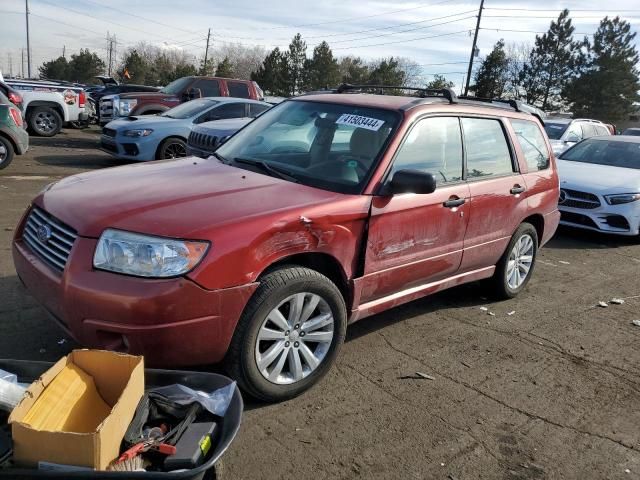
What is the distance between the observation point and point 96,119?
2072cm

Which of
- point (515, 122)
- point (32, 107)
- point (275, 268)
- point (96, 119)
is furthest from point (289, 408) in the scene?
point (96, 119)

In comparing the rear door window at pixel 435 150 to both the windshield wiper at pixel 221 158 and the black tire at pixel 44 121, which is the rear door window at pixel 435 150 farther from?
the black tire at pixel 44 121

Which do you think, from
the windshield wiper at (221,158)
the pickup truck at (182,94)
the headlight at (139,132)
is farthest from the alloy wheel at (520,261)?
the pickup truck at (182,94)

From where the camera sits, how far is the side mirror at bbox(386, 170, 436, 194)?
140 inches

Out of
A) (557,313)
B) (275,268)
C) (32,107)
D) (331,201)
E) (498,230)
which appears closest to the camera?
(275,268)

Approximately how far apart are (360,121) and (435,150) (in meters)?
0.61

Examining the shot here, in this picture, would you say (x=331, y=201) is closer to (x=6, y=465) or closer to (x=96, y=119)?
(x=6, y=465)

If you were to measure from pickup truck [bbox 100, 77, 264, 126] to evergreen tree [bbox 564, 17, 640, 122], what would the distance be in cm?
3996

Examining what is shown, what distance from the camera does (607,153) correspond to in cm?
966

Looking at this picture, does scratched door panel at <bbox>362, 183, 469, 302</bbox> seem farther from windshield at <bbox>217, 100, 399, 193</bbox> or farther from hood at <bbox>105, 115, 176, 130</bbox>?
hood at <bbox>105, 115, 176, 130</bbox>

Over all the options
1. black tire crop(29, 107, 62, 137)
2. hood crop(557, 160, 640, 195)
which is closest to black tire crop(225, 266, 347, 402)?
hood crop(557, 160, 640, 195)

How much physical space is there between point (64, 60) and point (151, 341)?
3365 inches

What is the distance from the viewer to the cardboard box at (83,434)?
2.01 metres

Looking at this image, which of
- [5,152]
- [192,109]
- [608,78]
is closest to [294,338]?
[5,152]
